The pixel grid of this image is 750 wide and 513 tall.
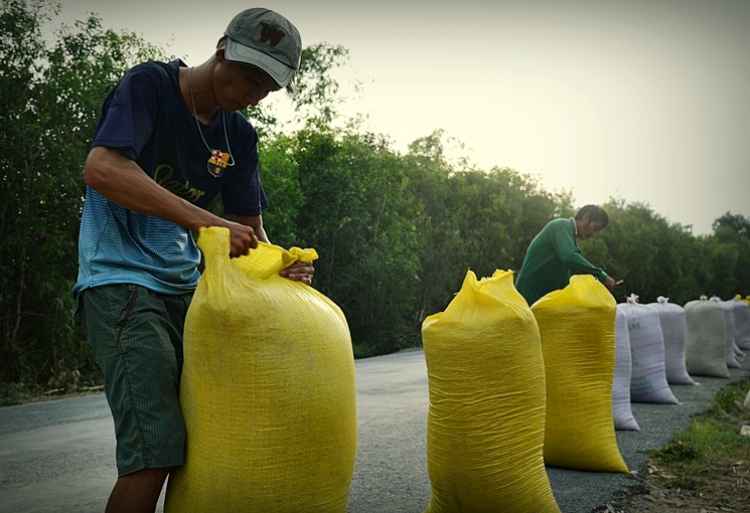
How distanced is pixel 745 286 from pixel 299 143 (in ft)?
170

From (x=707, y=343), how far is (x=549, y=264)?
496cm

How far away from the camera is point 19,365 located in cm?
766

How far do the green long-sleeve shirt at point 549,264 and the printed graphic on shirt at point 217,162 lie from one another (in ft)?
10.5

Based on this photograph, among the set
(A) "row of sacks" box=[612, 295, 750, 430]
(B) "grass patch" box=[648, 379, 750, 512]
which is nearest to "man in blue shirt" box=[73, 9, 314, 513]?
(B) "grass patch" box=[648, 379, 750, 512]

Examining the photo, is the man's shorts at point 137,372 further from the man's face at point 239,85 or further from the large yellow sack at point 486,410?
the large yellow sack at point 486,410

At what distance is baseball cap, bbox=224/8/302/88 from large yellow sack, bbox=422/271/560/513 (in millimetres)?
1166

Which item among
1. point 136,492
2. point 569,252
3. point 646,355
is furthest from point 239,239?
point 646,355

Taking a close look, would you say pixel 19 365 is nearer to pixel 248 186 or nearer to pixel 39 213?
pixel 39 213

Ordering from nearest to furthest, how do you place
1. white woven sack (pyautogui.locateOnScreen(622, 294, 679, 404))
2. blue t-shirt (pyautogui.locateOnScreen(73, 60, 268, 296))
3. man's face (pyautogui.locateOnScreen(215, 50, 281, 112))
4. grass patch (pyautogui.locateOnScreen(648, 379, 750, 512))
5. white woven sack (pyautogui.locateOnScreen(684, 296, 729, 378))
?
1. blue t-shirt (pyautogui.locateOnScreen(73, 60, 268, 296))
2. man's face (pyautogui.locateOnScreen(215, 50, 281, 112))
3. grass patch (pyautogui.locateOnScreen(648, 379, 750, 512))
4. white woven sack (pyautogui.locateOnScreen(622, 294, 679, 404))
5. white woven sack (pyautogui.locateOnScreen(684, 296, 729, 378))

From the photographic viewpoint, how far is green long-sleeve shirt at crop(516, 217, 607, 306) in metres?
4.89

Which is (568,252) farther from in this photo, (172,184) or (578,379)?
(172,184)

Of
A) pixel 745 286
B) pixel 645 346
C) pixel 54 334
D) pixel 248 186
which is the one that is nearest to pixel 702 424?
pixel 645 346

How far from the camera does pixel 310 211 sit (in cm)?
1452

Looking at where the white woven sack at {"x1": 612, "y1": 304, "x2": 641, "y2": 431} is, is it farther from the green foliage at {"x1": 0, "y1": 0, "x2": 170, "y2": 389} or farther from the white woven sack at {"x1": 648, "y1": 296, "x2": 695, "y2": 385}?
the green foliage at {"x1": 0, "y1": 0, "x2": 170, "y2": 389}
